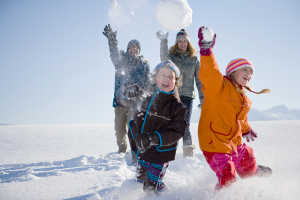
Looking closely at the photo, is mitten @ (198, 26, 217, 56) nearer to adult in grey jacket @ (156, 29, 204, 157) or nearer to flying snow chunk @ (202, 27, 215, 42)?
flying snow chunk @ (202, 27, 215, 42)

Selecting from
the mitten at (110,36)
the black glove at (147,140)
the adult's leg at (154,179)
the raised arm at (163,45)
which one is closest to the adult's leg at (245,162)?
the adult's leg at (154,179)

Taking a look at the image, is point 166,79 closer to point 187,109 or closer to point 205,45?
point 205,45

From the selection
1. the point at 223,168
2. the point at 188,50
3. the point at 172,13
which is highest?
the point at 172,13

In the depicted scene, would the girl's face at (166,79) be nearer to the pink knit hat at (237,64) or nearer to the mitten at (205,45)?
the mitten at (205,45)

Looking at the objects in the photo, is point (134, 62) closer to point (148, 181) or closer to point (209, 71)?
point (209, 71)

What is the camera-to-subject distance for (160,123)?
2043 millimetres

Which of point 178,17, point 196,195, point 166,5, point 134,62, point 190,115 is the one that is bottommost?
point 196,195

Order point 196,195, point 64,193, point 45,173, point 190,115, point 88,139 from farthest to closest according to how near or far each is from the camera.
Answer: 1. point 88,139
2. point 190,115
3. point 45,173
4. point 64,193
5. point 196,195

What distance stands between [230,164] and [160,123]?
0.84 metres

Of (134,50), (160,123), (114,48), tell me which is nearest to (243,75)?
(160,123)

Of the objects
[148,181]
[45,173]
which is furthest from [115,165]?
[148,181]

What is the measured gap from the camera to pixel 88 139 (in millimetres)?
6145

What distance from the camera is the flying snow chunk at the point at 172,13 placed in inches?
118

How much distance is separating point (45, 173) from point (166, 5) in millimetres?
3256
